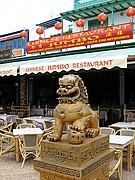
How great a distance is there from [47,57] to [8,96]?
281 inches

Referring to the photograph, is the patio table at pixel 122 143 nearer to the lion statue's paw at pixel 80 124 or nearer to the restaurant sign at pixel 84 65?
the restaurant sign at pixel 84 65

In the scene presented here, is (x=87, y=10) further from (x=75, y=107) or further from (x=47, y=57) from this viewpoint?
(x=75, y=107)

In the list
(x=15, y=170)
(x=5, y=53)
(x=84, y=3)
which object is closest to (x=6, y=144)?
(x=15, y=170)

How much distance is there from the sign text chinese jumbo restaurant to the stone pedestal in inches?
286

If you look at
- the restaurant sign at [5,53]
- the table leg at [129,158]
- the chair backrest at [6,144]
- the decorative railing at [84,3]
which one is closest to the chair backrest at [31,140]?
the chair backrest at [6,144]

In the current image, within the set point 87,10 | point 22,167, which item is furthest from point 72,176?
point 87,10

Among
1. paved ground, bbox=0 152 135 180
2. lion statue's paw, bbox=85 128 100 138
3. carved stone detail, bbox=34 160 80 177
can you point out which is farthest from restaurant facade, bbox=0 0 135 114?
carved stone detail, bbox=34 160 80 177

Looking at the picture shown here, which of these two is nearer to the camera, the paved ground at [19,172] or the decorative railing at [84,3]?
the paved ground at [19,172]

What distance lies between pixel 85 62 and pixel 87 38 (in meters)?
3.17

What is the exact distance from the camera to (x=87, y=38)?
9.20m

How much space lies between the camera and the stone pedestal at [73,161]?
4.81 feet

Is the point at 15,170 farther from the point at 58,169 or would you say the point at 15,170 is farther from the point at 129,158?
the point at 58,169

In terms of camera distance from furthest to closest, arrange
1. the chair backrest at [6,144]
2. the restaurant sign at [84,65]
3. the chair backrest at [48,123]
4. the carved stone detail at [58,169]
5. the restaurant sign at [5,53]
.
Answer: the restaurant sign at [5,53]
the chair backrest at [48,123]
the restaurant sign at [84,65]
the chair backrest at [6,144]
the carved stone detail at [58,169]

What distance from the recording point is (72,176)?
144 cm
